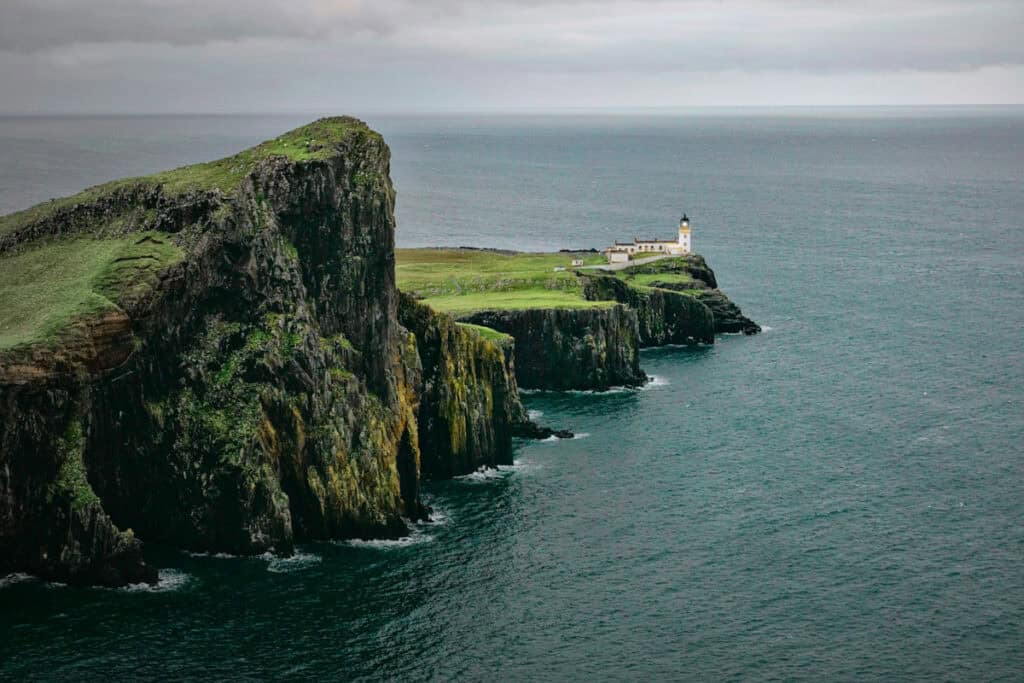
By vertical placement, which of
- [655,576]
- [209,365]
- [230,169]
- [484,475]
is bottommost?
[655,576]

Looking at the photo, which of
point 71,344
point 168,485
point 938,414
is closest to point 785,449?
point 938,414

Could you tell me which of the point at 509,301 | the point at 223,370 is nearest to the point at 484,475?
the point at 223,370

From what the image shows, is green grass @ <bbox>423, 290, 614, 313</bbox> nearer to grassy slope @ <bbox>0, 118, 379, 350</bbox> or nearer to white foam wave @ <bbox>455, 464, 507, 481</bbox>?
white foam wave @ <bbox>455, 464, 507, 481</bbox>

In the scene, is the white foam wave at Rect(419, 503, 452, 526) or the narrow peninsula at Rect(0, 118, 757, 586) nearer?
the narrow peninsula at Rect(0, 118, 757, 586)

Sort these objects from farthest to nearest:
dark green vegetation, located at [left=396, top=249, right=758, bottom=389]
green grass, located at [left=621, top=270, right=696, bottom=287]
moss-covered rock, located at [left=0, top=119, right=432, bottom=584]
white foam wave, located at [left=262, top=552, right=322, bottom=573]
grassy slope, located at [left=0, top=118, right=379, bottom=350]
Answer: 1. green grass, located at [left=621, top=270, right=696, bottom=287]
2. dark green vegetation, located at [left=396, top=249, right=758, bottom=389]
3. grassy slope, located at [left=0, top=118, right=379, bottom=350]
4. white foam wave, located at [left=262, top=552, right=322, bottom=573]
5. moss-covered rock, located at [left=0, top=119, right=432, bottom=584]

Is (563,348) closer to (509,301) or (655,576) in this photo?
(509,301)

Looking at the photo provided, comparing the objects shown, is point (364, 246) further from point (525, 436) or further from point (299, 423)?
point (525, 436)

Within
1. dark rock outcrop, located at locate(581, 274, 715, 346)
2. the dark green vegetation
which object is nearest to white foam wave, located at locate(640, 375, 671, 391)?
the dark green vegetation
